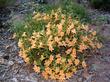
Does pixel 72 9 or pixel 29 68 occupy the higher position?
pixel 72 9

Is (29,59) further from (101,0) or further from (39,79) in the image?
(101,0)

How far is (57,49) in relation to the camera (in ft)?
13.4

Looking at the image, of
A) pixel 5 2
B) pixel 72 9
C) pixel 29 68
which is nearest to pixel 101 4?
pixel 72 9

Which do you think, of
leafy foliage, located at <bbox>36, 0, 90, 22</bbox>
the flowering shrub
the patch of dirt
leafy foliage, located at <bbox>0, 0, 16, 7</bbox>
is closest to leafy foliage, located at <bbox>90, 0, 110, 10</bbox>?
leafy foliage, located at <bbox>36, 0, 90, 22</bbox>

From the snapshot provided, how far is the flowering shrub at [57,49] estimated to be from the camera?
397 cm

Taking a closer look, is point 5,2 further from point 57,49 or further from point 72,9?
point 57,49

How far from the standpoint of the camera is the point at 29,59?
13.5 feet

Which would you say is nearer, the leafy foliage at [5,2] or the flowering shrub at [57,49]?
the flowering shrub at [57,49]

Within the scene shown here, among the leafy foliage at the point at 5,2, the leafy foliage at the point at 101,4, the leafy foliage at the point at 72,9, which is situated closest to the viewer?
the leafy foliage at the point at 72,9

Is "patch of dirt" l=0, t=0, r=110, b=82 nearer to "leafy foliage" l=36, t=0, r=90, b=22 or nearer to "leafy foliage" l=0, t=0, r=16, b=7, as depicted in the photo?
"leafy foliage" l=36, t=0, r=90, b=22

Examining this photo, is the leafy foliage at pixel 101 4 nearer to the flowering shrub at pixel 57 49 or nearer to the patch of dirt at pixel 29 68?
the patch of dirt at pixel 29 68

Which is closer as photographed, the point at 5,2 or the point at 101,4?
the point at 5,2

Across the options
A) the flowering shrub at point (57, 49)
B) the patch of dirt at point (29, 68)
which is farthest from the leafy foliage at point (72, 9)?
the flowering shrub at point (57, 49)

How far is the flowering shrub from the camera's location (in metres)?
3.97
